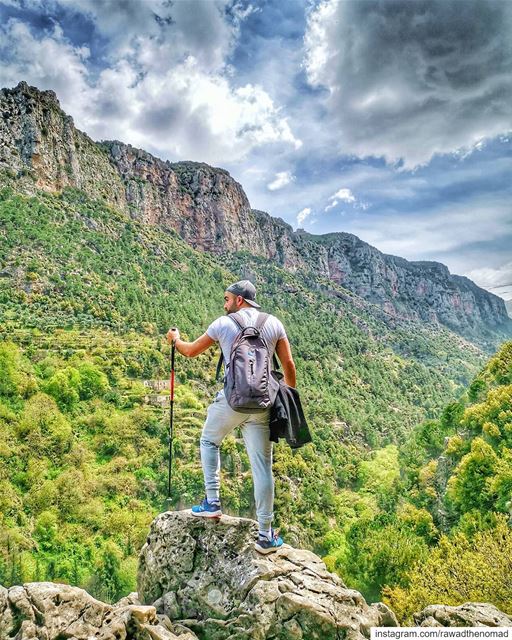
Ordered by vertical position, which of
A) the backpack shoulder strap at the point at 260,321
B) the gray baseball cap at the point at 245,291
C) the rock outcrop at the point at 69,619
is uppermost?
the gray baseball cap at the point at 245,291

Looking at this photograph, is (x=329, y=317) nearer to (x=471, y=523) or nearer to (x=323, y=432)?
(x=323, y=432)

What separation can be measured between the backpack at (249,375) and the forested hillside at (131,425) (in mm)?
21145

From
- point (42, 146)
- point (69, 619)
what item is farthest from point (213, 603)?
point (42, 146)

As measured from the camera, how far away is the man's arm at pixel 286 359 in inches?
200

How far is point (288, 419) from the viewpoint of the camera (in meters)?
4.71

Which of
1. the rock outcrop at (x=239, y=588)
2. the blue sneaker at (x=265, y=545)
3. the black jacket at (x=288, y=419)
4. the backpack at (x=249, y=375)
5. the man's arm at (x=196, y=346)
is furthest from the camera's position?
the blue sneaker at (x=265, y=545)

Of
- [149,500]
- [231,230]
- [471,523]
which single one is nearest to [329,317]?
[231,230]

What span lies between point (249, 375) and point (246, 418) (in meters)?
0.74

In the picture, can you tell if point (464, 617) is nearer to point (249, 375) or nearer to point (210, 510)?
point (210, 510)

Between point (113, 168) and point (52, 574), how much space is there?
141482mm

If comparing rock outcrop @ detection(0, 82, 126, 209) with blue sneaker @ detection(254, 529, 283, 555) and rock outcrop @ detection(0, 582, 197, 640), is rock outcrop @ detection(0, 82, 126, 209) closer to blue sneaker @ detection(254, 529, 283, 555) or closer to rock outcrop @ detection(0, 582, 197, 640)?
rock outcrop @ detection(0, 582, 197, 640)

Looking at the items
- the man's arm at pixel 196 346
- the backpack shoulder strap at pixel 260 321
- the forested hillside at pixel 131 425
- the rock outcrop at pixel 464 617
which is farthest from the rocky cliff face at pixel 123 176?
the rock outcrop at pixel 464 617

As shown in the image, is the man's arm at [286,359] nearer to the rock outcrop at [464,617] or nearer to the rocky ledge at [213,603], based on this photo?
the rocky ledge at [213,603]

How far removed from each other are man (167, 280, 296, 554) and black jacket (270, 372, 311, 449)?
0.41 ft
